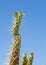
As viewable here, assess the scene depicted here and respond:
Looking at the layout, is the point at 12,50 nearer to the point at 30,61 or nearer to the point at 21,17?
the point at 21,17

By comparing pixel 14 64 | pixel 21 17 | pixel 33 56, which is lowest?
pixel 14 64

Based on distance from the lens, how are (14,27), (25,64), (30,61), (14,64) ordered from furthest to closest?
(30,61) < (25,64) < (14,27) < (14,64)

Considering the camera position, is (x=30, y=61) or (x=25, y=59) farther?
(x=30, y=61)

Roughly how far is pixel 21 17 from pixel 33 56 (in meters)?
3.75

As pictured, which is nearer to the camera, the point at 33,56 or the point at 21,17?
the point at 21,17

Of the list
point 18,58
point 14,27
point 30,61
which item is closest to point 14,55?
point 18,58

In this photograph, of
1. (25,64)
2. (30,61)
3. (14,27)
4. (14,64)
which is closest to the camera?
(14,64)

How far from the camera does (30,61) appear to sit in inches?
Result: 639

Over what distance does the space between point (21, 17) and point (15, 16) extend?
1.28ft

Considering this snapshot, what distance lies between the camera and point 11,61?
12758 millimetres

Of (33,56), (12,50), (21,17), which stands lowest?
(12,50)

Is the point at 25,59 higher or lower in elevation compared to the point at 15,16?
lower

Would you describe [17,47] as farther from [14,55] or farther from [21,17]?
[21,17]

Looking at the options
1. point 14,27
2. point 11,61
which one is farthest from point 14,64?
point 14,27
